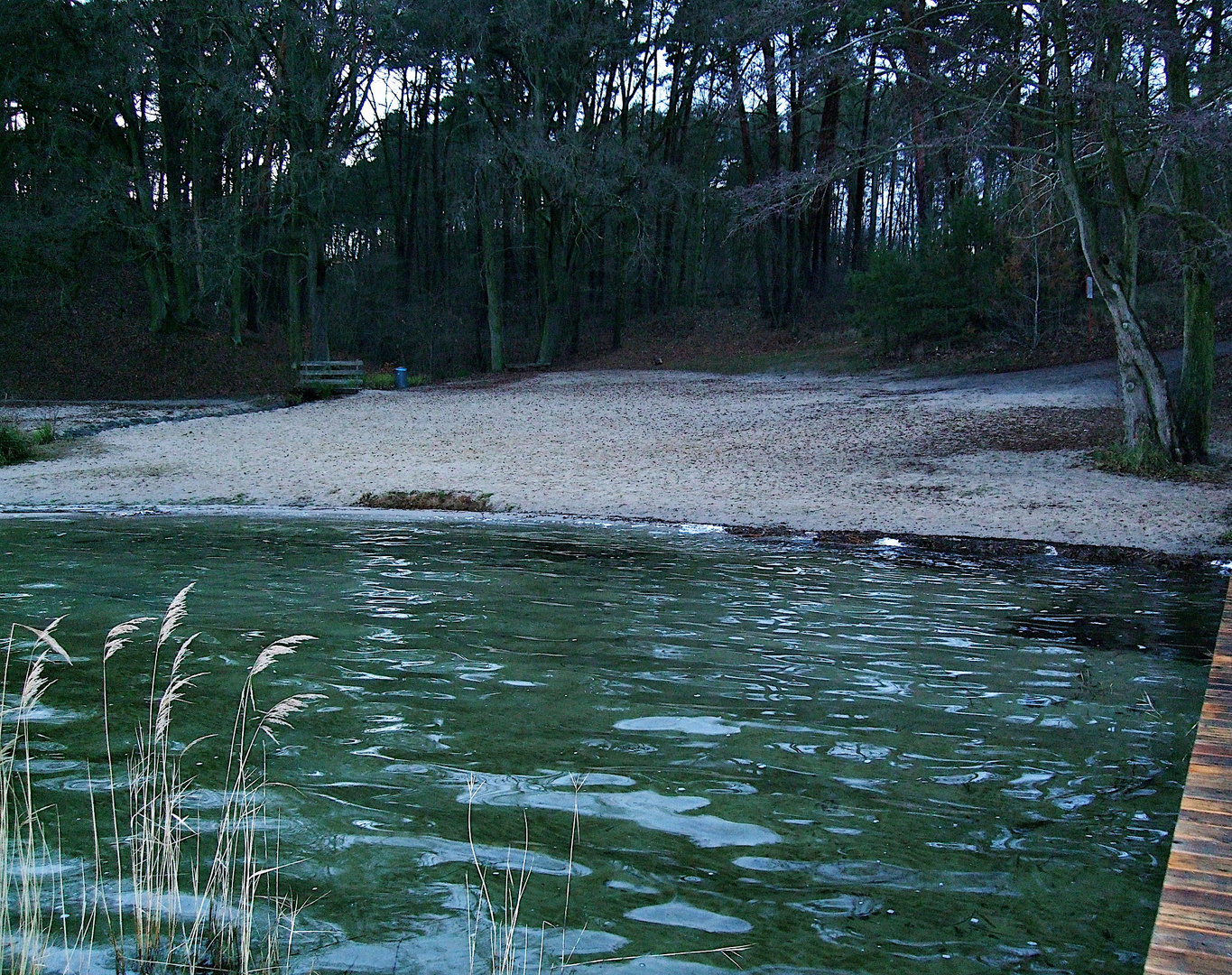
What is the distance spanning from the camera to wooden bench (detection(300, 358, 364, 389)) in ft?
94.3

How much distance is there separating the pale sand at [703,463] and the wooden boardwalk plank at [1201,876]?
7441mm

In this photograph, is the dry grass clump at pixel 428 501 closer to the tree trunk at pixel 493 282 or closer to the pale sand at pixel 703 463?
the pale sand at pixel 703 463

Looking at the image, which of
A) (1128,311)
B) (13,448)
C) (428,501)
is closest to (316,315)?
(13,448)

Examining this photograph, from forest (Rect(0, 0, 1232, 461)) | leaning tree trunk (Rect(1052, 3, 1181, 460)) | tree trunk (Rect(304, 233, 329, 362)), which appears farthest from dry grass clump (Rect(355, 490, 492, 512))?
tree trunk (Rect(304, 233, 329, 362))

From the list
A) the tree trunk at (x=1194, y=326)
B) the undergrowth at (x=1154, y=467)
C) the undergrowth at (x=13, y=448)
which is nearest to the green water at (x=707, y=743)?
the undergrowth at (x=1154, y=467)

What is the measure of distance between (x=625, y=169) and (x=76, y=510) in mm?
20929

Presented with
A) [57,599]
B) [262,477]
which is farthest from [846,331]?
[57,599]

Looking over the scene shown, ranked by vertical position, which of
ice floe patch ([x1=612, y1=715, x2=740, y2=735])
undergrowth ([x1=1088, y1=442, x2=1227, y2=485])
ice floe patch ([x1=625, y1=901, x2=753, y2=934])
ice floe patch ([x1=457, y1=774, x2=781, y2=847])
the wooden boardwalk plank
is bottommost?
ice floe patch ([x1=625, y1=901, x2=753, y2=934])

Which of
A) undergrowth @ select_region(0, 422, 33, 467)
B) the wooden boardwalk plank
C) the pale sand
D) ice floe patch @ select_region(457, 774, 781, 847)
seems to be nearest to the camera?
the wooden boardwalk plank

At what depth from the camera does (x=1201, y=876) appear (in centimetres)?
330

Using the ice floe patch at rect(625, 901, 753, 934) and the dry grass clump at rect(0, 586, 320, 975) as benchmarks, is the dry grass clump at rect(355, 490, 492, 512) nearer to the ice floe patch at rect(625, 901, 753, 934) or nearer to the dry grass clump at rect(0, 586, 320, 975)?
the dry grass clump at rect(0, 586, 320, 975)

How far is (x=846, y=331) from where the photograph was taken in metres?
35.1

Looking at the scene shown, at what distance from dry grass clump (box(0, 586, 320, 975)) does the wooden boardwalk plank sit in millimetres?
2547

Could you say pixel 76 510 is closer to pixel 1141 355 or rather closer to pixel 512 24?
pixel 1141 355
